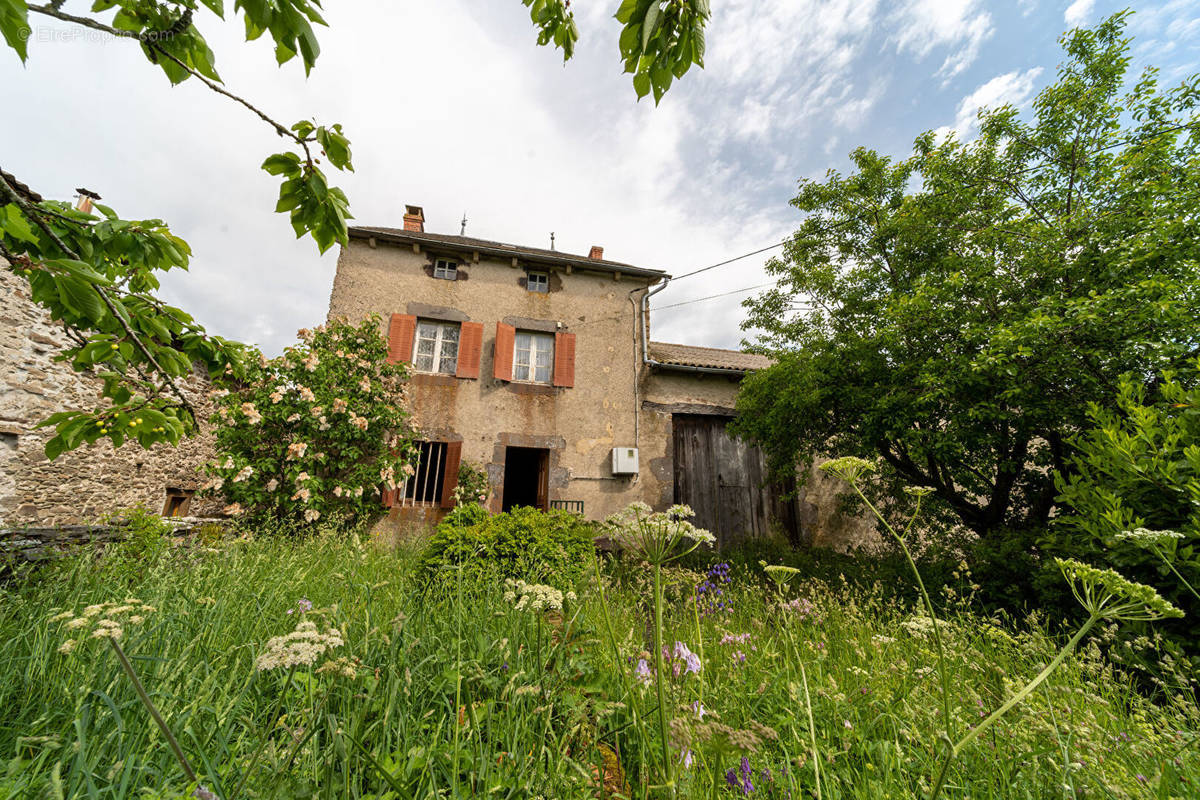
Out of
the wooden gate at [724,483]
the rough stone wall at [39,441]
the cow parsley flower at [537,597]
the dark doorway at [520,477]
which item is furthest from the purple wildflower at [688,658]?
the dark doorway at [520,477]

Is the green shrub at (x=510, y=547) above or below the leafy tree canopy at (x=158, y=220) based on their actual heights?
below

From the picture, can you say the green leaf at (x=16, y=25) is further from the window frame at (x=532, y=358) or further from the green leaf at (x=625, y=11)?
the window frame at (x=532, y=358)

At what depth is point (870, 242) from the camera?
697cm

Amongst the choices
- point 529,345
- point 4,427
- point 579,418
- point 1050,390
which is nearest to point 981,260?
point 1050,390

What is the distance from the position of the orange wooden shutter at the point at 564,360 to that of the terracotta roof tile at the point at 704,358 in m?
1.87

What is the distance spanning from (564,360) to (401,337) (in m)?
3.17

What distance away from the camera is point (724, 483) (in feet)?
30.7

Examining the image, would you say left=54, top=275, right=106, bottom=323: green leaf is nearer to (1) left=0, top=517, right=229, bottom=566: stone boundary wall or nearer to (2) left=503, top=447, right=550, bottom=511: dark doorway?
(1) left=0, top=517, right=229, bottom=566: stone boundary wall

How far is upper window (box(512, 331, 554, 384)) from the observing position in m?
9.09

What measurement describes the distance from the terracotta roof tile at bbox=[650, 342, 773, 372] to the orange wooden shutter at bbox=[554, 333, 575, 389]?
1.87m

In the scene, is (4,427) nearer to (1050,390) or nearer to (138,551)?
(138,551)

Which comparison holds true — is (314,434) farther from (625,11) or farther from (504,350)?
(625,11)

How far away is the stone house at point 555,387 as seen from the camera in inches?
332

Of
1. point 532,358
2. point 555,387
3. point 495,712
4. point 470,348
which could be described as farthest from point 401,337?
point 495,712
